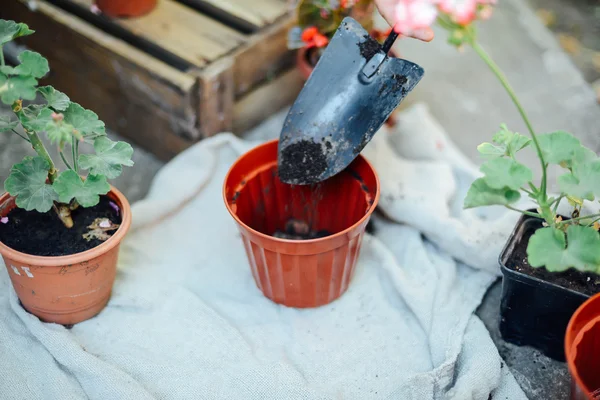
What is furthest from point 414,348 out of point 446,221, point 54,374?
point 54,374

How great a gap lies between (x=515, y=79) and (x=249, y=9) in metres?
1.14

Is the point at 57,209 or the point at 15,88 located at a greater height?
the point at 15,88

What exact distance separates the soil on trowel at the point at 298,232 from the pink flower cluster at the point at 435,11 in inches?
31.3

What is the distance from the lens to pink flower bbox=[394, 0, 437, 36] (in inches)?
43.1

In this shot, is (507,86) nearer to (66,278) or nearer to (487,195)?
(487,195)

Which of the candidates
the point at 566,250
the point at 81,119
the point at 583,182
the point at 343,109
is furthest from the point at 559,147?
the point at 81,119

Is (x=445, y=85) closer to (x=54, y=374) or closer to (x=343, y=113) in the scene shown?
(x=343, y=113)

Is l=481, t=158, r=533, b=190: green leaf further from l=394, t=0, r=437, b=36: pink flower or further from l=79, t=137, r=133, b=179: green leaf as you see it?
l=79, t=137, r=133, b=179: green leaf

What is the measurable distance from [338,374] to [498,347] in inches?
16.7

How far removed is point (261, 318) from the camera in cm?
168

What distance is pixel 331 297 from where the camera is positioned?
5.58 ft

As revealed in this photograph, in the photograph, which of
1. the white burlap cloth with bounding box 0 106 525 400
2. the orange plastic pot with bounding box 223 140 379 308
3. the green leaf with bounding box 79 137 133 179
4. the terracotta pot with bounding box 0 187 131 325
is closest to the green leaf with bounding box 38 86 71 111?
the green leaf with bounding box 79 137 133 179

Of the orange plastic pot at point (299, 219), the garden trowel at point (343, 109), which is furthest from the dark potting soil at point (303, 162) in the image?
the orange plastic pot at point (299, 219)

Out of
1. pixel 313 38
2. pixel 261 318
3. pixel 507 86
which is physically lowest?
pixel 261 318
